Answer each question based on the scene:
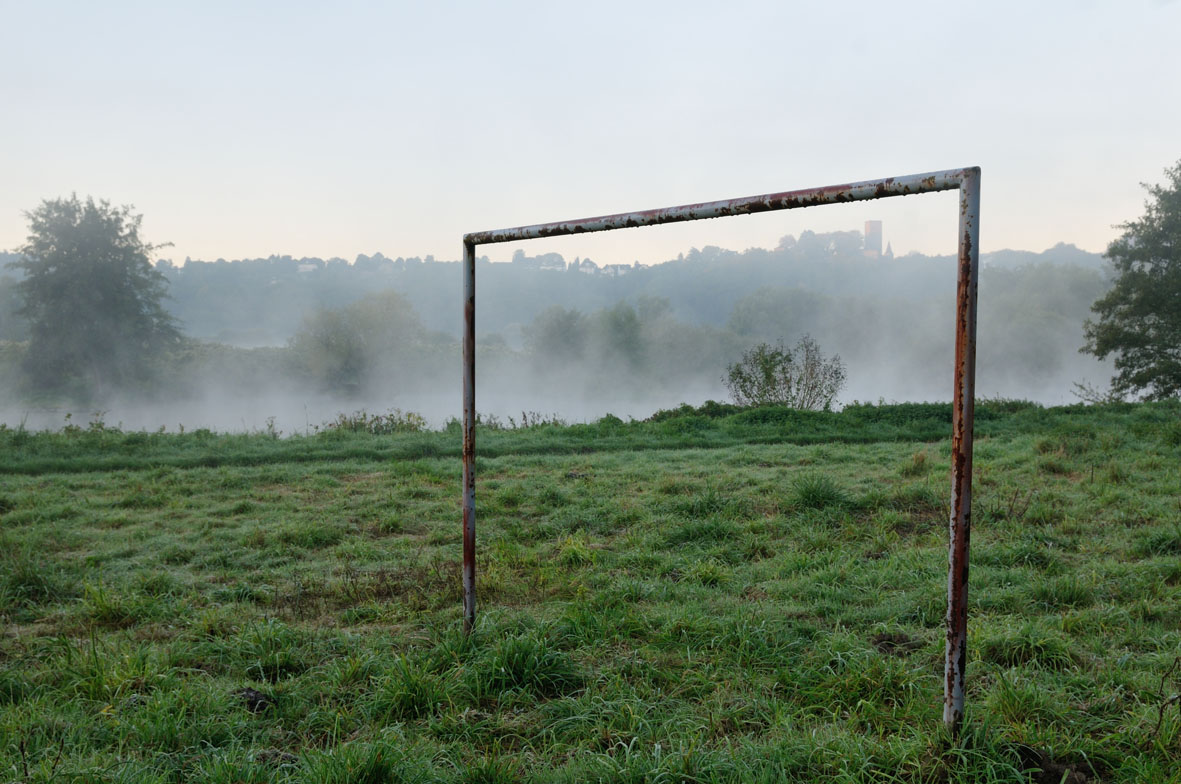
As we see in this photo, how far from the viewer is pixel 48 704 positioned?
9.39ft

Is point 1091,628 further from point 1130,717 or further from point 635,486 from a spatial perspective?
point 635,486

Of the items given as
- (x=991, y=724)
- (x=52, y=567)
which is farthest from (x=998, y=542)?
(x=52, y=567)

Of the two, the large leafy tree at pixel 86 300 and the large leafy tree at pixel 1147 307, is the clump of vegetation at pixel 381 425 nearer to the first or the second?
the large leafy tree at pixel 1147 307

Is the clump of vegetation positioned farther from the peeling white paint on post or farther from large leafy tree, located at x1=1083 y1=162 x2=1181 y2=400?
large leafy tree, located at x1=1083 y1=162 x2=1181 y2=400

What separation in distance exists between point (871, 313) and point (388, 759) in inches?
1895

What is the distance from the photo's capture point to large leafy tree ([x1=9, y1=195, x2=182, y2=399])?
37625 mm

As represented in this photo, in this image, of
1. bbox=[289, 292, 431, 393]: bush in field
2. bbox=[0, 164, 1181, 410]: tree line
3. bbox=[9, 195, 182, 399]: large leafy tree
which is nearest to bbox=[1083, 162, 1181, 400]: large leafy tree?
bbox=[0, 164, 1181, 410]: tree line

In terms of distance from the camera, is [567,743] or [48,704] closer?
[567,743]

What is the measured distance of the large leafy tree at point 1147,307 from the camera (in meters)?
23.0

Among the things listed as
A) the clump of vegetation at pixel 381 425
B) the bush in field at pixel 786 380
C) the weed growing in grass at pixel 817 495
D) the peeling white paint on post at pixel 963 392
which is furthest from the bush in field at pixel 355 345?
the peeling white paint on post at pixel 963 392

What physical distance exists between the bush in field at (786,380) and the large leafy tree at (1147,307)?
13317mm

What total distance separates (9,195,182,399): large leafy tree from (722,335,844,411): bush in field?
36.5 metres

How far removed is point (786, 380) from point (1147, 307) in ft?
50.3

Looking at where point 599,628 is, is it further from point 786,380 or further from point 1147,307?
point 1147,307
